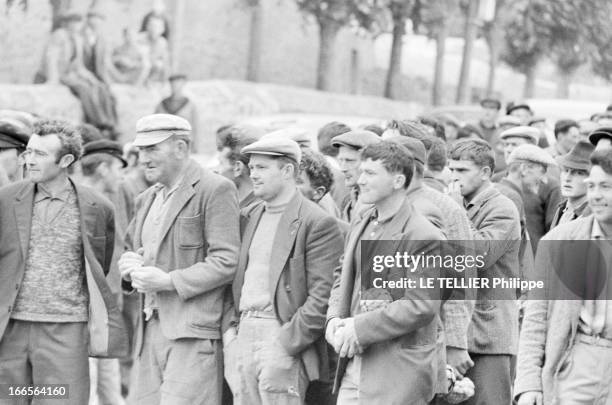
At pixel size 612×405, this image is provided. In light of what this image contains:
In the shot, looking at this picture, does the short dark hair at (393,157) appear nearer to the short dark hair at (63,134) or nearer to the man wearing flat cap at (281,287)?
the man wearing flat cap at (281,287)

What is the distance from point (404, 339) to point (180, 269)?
1.63 m

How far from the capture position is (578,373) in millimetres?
5801

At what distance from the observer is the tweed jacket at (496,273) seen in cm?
743

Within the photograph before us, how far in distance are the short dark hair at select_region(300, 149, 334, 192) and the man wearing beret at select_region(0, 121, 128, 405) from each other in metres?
1.30

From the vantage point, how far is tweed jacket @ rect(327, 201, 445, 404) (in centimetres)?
634

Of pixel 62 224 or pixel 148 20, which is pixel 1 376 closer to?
pixel 62 224

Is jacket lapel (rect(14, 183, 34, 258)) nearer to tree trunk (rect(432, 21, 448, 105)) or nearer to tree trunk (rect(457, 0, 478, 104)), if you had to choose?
tree trunk (rect(432, 21, 448, 105))

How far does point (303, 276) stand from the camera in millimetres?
7297

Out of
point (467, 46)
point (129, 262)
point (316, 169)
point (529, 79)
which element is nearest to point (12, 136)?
point (129, 262)

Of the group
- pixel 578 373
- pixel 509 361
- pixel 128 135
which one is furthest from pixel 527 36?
pixel 578 373

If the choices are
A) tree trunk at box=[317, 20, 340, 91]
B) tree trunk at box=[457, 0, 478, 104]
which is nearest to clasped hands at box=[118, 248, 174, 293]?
tree trunk at box=[317, 20, 340, 91]

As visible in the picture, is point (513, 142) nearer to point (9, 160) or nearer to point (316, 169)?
point (316, 169)

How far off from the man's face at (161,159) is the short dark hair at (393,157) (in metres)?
1.46

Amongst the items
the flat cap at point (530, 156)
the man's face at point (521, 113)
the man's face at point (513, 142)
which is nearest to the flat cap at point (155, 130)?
the flat cap at point (530, 156)
